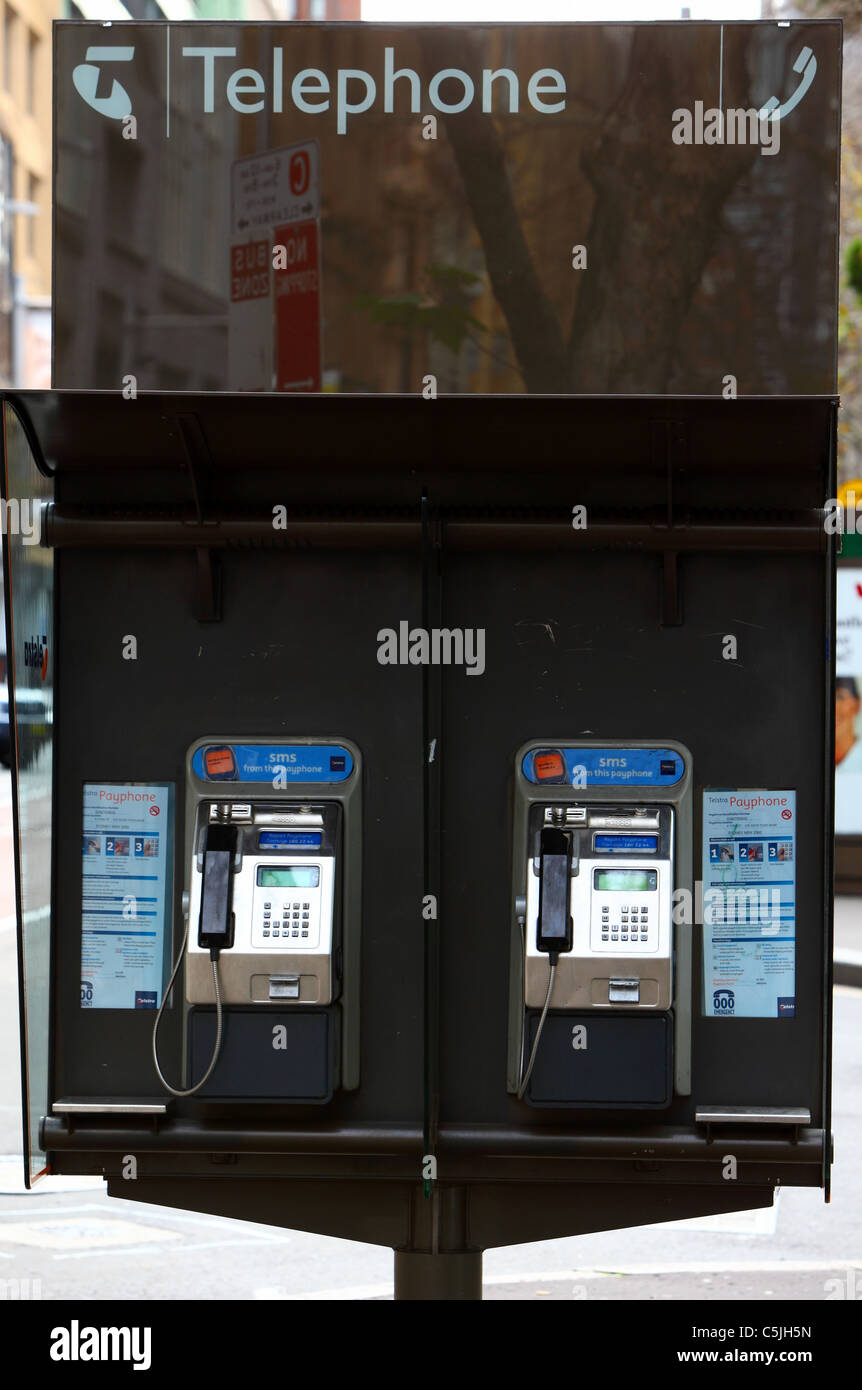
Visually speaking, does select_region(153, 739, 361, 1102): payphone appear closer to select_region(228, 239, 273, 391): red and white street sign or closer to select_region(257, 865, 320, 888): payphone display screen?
select_region(257, 865, 320, 888): payphone display screen

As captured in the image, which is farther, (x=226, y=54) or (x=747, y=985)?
(x=747, y=985)

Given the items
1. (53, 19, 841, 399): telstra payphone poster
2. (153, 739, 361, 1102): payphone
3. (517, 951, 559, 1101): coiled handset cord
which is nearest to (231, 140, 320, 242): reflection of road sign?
A: (53, 19, 841, 399): telstra payphone poster

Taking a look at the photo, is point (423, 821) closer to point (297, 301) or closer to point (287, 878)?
point (287, 878)

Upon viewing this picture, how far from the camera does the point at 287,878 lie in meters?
4.22

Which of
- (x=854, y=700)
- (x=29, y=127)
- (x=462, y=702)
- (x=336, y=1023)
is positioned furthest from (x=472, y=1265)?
(x=29, y=127)

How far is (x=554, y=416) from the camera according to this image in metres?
4.06

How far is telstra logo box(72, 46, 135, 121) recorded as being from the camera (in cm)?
396

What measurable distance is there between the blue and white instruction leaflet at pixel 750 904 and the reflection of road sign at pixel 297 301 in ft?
4.68

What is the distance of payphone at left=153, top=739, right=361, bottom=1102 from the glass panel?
0.33m

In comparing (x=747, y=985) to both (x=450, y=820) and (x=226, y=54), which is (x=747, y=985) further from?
(x=226, y=54)

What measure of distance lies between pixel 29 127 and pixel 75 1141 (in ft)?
98.6

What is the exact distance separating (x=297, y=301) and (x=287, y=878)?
1334 mm

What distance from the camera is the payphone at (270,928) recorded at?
4.17 m
